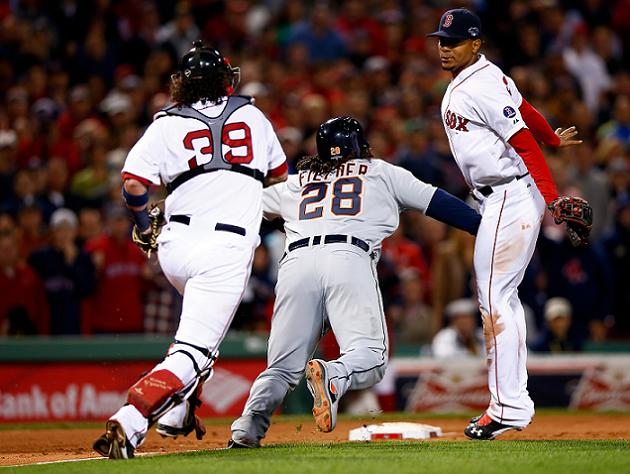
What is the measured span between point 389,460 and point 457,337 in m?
5.97

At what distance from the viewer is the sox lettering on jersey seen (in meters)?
6.88

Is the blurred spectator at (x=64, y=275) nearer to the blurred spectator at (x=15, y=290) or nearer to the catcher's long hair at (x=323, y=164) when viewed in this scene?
the blurred spectator at (x=15, y=290)

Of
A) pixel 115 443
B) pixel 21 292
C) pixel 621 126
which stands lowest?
pixel 115 443

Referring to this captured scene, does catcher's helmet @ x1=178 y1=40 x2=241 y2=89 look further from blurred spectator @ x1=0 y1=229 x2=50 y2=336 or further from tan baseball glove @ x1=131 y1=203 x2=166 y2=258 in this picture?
blurred spectator @ x1=0 y1=229 x2=50 y2=336

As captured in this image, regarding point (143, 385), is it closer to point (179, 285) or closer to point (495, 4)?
point (179, 285)

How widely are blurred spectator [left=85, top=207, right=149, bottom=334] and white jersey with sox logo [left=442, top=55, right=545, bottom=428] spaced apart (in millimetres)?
5460

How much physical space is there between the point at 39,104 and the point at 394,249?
466cm

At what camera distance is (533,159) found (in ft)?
22.0

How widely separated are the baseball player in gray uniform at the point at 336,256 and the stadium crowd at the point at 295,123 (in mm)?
4676

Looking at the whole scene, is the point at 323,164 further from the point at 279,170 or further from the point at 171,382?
the point at 171,382

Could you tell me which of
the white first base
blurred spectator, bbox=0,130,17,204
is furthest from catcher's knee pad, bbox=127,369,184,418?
blurred spectator, bbox=0,130,17,204

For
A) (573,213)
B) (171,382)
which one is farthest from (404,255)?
(171,382)

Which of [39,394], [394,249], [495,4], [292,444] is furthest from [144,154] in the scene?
[495,4]

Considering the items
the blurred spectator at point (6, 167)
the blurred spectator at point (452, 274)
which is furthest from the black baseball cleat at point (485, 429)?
the blurred spectator at point (6, 167)
